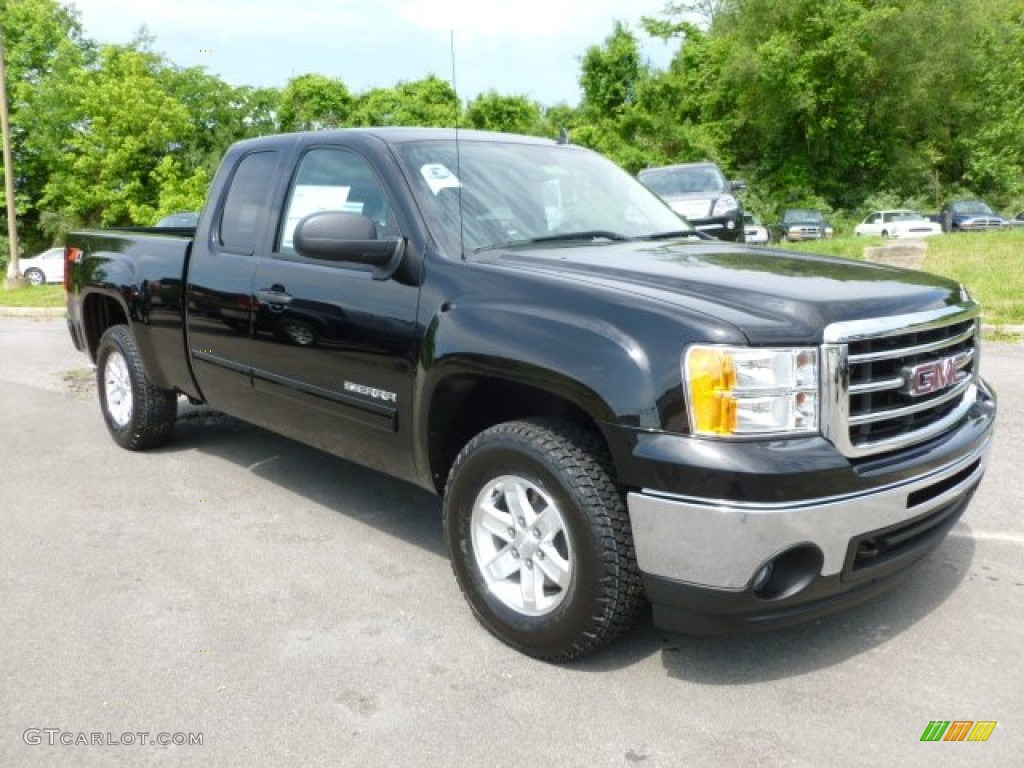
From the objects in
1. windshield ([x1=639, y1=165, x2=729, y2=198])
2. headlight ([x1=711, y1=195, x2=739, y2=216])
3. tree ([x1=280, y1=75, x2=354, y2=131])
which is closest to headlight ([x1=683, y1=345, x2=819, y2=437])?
headlight ([x1=711, y1=195, x2=739, y2=216])

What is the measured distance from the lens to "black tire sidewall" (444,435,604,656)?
2852 mm

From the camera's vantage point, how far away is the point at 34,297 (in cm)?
1748

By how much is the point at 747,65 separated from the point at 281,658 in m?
39.5

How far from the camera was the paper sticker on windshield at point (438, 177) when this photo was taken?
3.76m

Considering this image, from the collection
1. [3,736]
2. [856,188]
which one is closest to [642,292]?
[3,736]

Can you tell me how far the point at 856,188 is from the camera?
1633 inches

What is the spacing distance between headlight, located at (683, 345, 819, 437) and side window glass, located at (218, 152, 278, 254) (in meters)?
2.56

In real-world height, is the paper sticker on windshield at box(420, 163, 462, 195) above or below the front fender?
above

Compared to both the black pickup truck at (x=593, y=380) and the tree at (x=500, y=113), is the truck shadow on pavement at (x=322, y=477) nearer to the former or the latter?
the black pickup truck at (x=593, y=380)

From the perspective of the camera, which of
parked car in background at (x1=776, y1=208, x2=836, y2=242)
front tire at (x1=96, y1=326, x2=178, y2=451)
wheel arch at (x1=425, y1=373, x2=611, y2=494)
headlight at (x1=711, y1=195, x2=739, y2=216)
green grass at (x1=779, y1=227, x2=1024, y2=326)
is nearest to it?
wheel arch at (x1=425, y1=373, x2=611, y2=494)

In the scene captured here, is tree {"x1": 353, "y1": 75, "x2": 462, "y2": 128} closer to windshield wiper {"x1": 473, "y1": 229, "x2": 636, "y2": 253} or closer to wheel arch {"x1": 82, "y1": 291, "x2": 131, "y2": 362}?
wheel arch {"x1": 82, "y1": 291, "x2": 131, "y2": 362}

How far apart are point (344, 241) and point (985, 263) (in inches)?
461

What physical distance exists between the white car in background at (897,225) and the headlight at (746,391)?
27431mm

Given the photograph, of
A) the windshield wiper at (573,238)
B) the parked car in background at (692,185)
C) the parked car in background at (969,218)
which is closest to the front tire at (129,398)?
the windshield wiper at (573,238)
